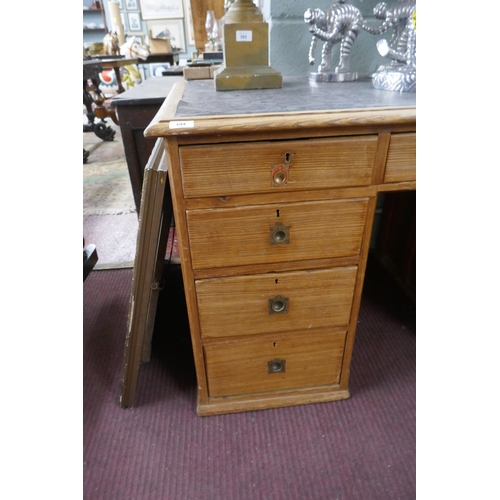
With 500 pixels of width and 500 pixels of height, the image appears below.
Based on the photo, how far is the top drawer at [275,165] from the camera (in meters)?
0.66

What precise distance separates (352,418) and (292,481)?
24 cm

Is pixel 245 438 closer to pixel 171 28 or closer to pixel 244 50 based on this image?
pixel 244 50

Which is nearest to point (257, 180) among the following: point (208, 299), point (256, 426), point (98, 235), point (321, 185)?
point (321, 185)

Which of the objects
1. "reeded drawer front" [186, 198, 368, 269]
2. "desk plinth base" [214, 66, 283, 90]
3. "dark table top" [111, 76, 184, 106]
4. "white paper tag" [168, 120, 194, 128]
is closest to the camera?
"white paper tag" [168, 120, 194, 128]

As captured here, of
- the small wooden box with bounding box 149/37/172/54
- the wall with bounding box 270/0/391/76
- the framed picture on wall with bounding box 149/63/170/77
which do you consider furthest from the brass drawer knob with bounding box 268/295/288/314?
the framed picture on wall with bounding box 149/63/170/77

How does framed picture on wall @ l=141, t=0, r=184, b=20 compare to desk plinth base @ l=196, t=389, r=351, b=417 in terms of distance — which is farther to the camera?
framed picture on wall @ l=141, t=0, r=184, b=20

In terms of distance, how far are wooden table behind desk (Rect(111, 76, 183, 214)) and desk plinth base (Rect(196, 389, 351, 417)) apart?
951mm

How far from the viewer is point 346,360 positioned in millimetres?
962

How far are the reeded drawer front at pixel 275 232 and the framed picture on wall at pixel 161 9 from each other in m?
5.15

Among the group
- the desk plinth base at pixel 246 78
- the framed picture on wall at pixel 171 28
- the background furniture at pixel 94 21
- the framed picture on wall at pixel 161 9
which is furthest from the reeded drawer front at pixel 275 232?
the background furniture at pixel 94 21

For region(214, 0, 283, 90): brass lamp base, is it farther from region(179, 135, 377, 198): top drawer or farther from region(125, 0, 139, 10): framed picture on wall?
region(125, 0, 139, 10): framed picture on wall

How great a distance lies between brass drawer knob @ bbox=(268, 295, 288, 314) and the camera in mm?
834

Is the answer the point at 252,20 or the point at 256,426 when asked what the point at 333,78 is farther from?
the point at 256,426

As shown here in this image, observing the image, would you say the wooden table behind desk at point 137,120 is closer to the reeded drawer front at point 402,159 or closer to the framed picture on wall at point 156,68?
the reeded drawer front at point 402,159
